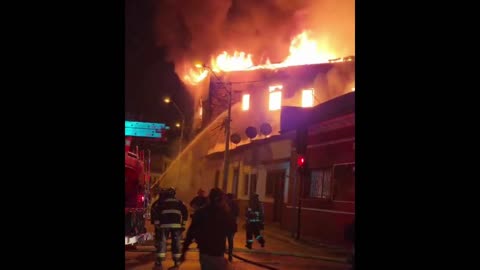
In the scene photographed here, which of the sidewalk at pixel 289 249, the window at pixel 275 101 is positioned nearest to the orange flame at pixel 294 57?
the window at pixel 275 101

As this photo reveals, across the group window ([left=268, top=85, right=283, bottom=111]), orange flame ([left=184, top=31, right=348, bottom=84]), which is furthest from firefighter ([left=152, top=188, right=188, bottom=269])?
orange flame ([left=184, top=31, right=348, bottom=84])

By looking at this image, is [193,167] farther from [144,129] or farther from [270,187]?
[144,129]

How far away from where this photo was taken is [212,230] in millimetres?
6098

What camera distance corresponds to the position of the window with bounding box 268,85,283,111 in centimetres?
2884

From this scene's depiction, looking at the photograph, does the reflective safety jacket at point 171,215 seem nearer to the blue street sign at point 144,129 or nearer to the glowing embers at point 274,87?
the blue street sign at point 144,129

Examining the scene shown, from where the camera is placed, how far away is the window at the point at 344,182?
583 inches

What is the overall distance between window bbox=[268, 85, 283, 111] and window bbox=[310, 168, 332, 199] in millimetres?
11695

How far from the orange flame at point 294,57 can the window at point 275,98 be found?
2663 mm

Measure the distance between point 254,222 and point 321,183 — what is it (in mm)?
4289
